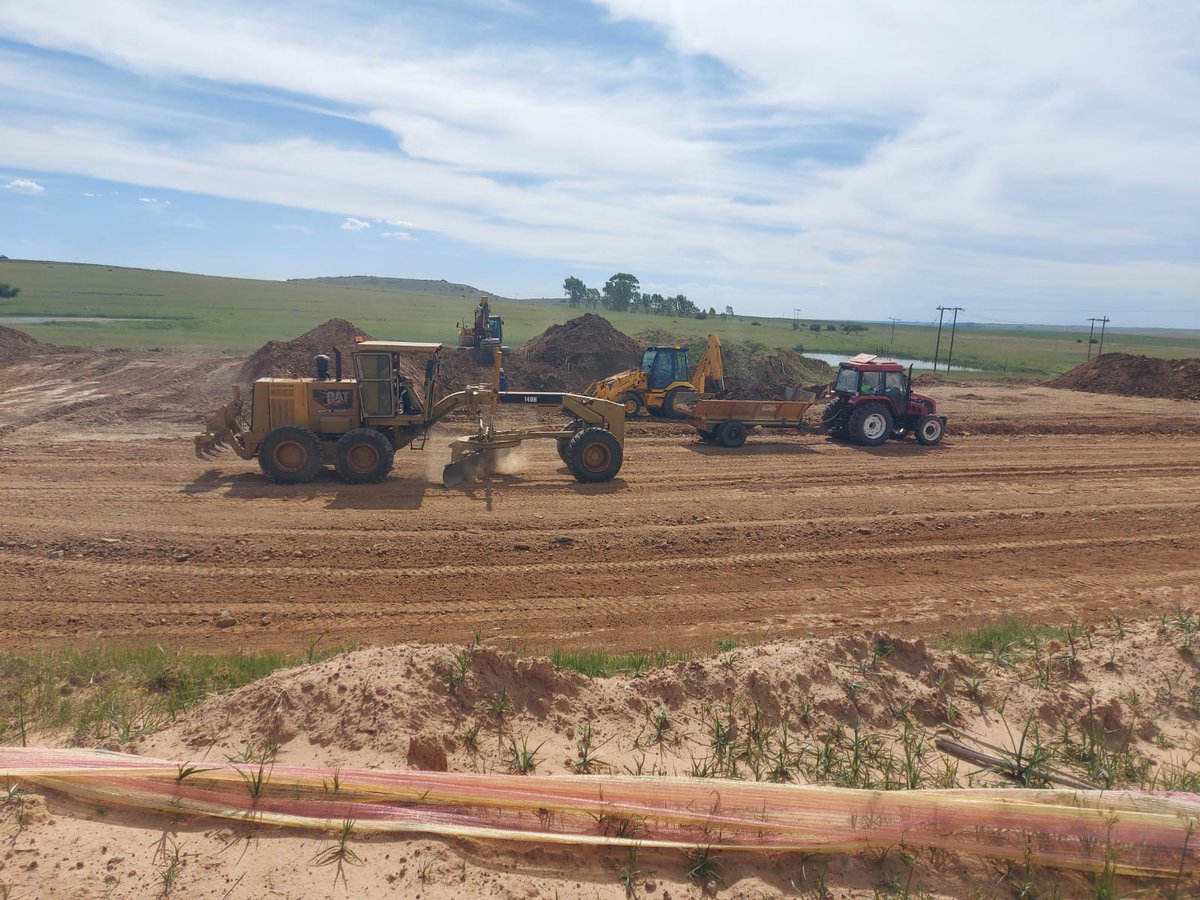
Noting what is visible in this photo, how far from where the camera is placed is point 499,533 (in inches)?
426

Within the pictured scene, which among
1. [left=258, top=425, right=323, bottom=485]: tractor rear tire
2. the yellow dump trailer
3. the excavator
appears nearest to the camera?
[left=258, top=425, right=323, bottom=485]: tractor rear tire

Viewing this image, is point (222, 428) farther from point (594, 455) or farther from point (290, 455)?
point (594, 455)

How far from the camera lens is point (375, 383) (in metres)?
13.3

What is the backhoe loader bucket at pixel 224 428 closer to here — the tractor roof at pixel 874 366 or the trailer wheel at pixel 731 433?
the trailer wheel at pixel 731 433

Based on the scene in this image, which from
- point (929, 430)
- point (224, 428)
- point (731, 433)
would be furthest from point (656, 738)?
point (929, 430)

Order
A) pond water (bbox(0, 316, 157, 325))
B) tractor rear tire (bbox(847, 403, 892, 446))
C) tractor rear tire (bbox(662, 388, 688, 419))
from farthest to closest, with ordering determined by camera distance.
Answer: pond water (bbox(0, 316, 157, 325)) → tractor rear tire (bbox(662, 388, 688, 419)) → tractor rear tire (bbox(847, 403, 892, 446))

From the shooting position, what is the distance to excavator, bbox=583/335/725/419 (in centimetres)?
2175

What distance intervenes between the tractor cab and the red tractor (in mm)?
4659

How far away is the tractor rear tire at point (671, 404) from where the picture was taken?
71.8 ft

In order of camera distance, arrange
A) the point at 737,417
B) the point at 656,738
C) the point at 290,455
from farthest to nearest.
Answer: the point at 737,417, the point at 290,455, the point at 656,738

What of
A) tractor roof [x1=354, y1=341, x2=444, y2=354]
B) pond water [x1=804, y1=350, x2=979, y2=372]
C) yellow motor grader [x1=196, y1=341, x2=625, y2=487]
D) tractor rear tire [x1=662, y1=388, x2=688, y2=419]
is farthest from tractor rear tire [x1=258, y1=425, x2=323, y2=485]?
pond water [x1=804, y1=350, x2=979, y2=372]

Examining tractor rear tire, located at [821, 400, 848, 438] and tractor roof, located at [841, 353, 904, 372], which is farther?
tractor rear tire, located at [821, 400, 848, 438]

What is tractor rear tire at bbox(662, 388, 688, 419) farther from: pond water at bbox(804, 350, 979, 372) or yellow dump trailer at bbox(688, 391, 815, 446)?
pond water at bbox(804, 350, 979, 372)

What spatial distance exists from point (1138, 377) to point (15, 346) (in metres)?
45.5
